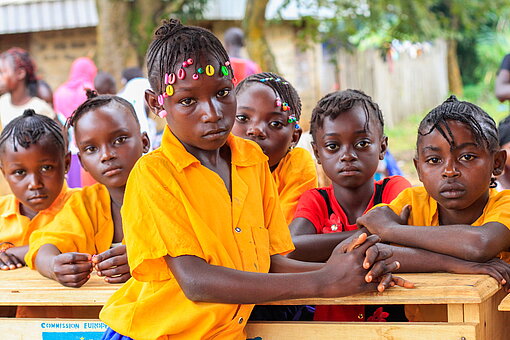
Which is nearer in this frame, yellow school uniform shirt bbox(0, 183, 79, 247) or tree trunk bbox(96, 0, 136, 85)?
yellow school uniform shirt bbox(0, 183, 79, 247)

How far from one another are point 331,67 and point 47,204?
12464mm

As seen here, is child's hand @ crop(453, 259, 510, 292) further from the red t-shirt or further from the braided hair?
the braided hair

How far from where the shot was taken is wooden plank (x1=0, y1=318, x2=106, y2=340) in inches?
108

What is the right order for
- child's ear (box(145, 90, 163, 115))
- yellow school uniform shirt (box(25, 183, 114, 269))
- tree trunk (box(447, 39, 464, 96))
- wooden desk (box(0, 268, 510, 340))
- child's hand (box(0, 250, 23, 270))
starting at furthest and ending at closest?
tree trunk (box(447, 39, 464, 96)) → child's hand (box(0, 250, 23, 270)) → yellow school uniform shirt (box(25, 183, 114, 269)) → child's ear (box(145, 90, 163, 115)) → wooden desk (box(0, 268, 510, 340))

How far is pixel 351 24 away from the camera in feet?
32.6

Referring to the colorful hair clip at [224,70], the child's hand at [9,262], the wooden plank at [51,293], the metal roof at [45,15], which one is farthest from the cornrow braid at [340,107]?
the metal roof at [45,15]

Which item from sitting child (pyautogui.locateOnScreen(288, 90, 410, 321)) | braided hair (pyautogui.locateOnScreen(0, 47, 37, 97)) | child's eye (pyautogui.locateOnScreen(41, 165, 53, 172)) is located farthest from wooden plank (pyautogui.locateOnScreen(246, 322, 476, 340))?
braided hair (pyautogui.locateOnScreen(0, 47, 37, 97))

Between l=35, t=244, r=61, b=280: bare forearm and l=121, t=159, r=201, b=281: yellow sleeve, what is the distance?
78 centimetres

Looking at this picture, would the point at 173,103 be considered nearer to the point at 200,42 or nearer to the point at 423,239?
the point at 200,42

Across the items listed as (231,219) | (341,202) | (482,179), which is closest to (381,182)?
(341,202)

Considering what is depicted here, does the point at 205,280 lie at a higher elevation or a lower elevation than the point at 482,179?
lower

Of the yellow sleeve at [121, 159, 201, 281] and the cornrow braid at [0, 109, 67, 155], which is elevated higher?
the cornrow braid at [0, 109, 67, 155]

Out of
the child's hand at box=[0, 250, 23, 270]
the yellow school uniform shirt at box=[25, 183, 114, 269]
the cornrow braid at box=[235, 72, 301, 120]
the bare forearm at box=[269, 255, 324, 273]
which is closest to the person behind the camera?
the bare forearm at box=[269, 255, 324, 273]

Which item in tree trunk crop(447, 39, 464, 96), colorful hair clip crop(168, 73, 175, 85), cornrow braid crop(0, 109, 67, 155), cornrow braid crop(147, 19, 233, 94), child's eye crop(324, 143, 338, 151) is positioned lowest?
tree trunk crop(447, 39, 464, 96)
